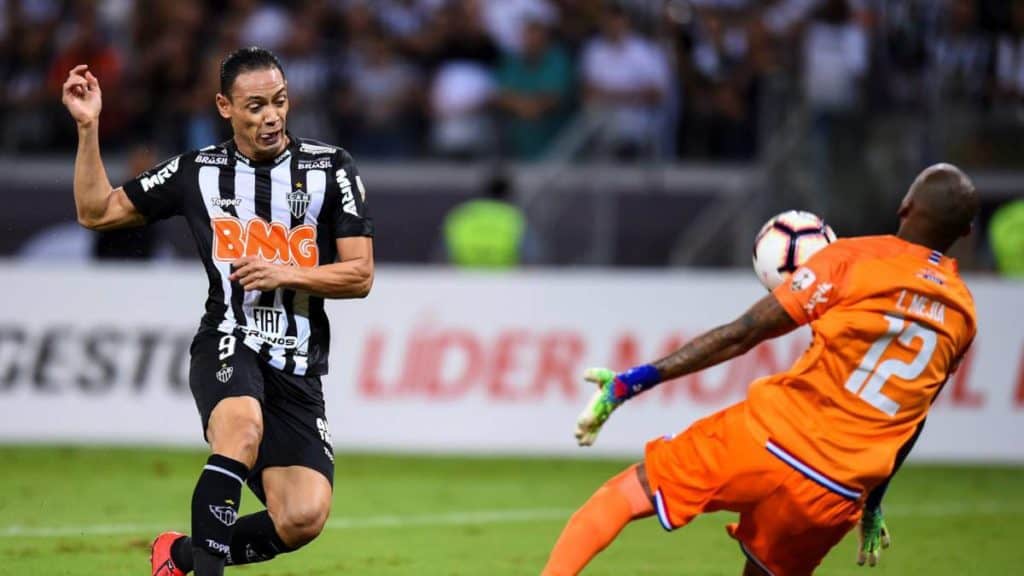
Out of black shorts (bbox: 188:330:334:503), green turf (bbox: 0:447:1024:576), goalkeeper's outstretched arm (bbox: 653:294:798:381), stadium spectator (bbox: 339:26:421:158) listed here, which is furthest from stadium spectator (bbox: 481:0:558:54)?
goalkeeper's outstretched arm (bbox: 653:294:798:381)

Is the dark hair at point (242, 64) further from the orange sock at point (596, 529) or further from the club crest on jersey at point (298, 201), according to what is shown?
the orange sock at point (596, 529)

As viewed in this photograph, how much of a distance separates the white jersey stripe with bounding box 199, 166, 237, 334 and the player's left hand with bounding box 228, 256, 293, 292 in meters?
0.29

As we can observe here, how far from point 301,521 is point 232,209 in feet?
4.48

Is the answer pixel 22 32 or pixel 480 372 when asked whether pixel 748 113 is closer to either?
pixel 480 372

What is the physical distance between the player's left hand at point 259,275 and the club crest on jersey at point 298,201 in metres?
0.41

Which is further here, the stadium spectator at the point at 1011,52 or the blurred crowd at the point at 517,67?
the blurred crowd at the point at 517,67

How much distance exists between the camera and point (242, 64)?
261 inches

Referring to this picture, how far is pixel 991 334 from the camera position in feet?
43.4

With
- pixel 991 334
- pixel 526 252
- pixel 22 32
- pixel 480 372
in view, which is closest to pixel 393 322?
pixel 480 372

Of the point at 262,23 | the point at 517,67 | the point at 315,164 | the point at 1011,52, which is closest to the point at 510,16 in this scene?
the point at 517,67

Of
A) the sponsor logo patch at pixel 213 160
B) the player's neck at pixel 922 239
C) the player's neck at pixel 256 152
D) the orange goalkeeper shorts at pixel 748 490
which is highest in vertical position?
the player's neck at pixel 256 152

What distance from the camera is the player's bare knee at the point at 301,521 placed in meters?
6.44

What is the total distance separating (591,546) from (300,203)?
2020 mm

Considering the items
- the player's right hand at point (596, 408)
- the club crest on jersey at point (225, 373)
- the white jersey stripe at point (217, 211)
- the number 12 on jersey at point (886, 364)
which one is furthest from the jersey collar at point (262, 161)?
the number 12 on jersey at point (886, 364)
